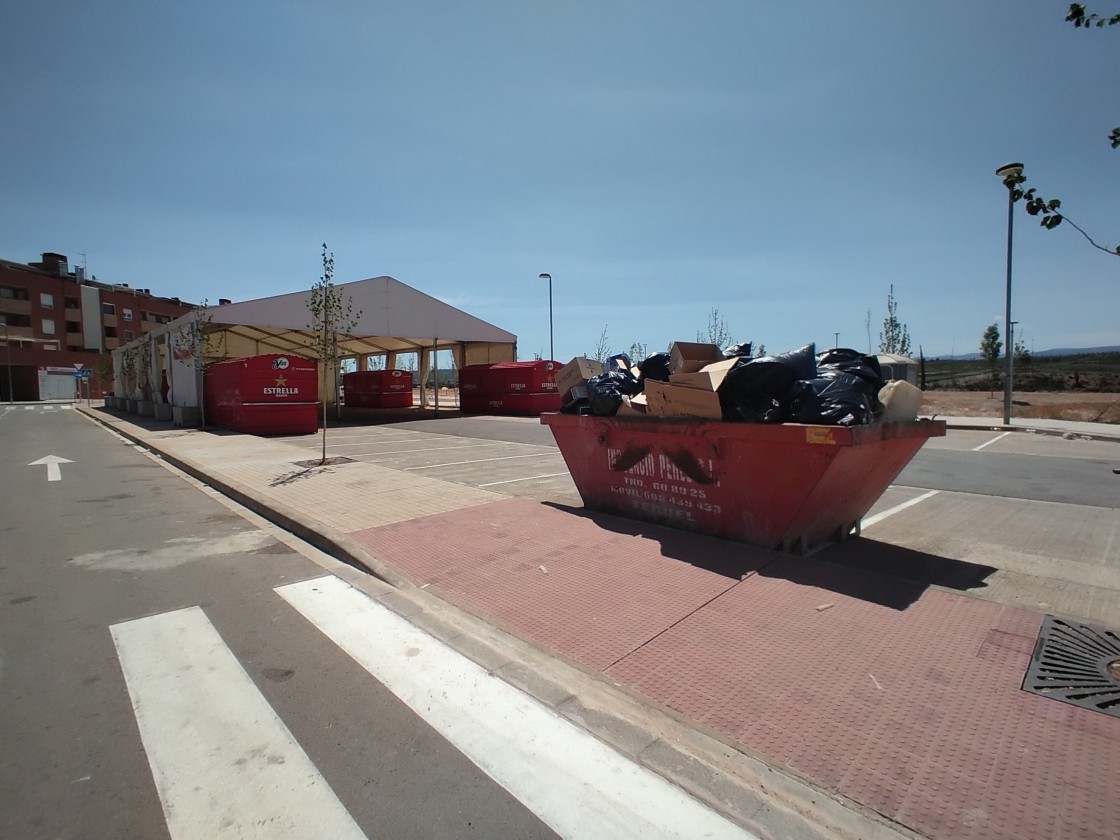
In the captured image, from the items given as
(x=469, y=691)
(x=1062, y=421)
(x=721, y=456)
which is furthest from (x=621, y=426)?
(x=1062, y=421)

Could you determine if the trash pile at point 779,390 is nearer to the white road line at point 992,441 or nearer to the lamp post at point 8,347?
the white road line at point 992,441

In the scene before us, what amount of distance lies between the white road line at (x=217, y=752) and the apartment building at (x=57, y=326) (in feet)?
197

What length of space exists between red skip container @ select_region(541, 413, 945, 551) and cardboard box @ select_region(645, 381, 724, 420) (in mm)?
95

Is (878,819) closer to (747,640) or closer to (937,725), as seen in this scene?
(937,725)

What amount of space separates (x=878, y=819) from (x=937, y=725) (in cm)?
79

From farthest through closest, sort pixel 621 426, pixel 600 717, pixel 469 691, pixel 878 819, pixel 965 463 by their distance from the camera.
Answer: pixel 965 463 < pixel 621 426 < pixel 469 691 < pixel 600 717 < pixel 878 819

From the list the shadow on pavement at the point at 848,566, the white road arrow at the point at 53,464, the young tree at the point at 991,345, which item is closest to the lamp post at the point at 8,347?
the white road arrow at the point at 53,464

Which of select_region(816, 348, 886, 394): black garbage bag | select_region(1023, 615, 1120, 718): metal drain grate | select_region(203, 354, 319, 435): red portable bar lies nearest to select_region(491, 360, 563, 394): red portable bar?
select_region(203, 354, 319, 435): red portable bar

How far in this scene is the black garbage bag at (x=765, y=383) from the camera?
512 cm

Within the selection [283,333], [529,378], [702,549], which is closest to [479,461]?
[702,549]

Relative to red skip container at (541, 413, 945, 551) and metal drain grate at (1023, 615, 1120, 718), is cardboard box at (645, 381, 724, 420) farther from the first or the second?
metal drain grate at (1023, 615, 1120, 718)

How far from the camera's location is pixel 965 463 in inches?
457

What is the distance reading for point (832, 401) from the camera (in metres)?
4.79

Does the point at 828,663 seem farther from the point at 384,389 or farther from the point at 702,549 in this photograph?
the point at 384,389
